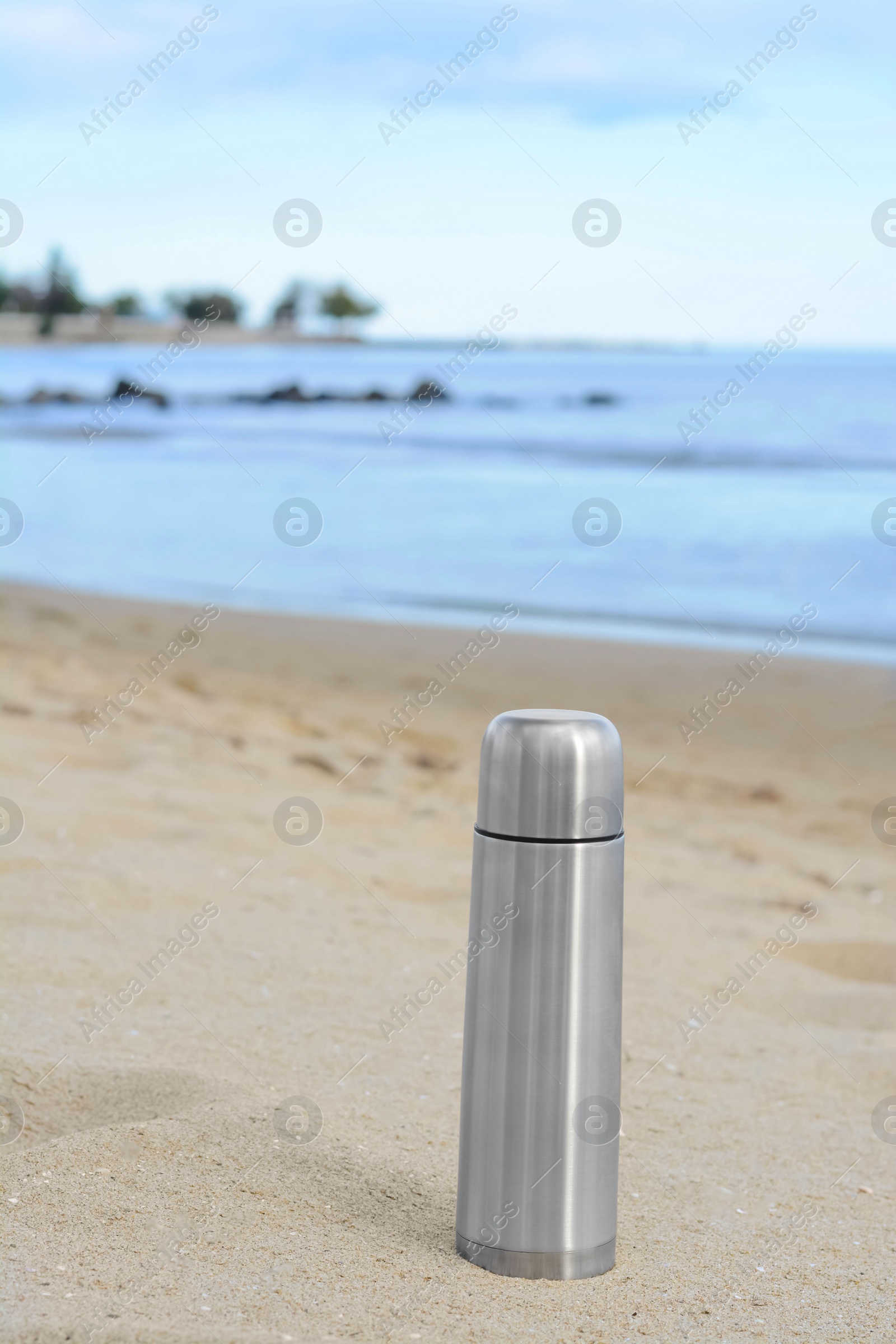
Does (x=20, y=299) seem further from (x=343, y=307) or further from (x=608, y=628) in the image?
(x=608, y=628)

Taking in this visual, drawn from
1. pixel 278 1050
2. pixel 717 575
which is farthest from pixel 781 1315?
pixel 717 575

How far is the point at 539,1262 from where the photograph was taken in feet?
6.86

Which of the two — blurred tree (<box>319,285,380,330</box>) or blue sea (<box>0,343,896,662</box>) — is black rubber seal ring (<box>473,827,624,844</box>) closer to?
blue sea (<box>0,343,896,662</box>)

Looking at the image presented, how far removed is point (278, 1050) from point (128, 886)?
3.98 feet

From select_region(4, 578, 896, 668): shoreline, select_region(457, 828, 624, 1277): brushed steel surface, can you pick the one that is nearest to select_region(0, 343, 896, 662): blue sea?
select_region(4, 578, 896, 668): shoreline

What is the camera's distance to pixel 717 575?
1352 cm

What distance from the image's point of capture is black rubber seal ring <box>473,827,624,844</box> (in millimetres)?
2012

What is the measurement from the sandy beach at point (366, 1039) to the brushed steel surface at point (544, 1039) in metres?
0.16

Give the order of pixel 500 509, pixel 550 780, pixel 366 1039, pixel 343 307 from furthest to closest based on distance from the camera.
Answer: pixel 343 307
pixel 500 509
pixel 366 1039
pixel 550 780

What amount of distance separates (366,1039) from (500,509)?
15845mm

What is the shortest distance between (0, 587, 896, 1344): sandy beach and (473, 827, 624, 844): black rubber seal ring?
0.78 metres

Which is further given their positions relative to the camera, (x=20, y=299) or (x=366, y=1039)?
(x=20, y=299)

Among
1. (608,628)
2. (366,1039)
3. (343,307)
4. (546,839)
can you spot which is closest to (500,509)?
(608,628)

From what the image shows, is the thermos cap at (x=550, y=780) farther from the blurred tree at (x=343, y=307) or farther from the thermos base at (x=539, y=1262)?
the blurred tree at (x=343, y=307)
